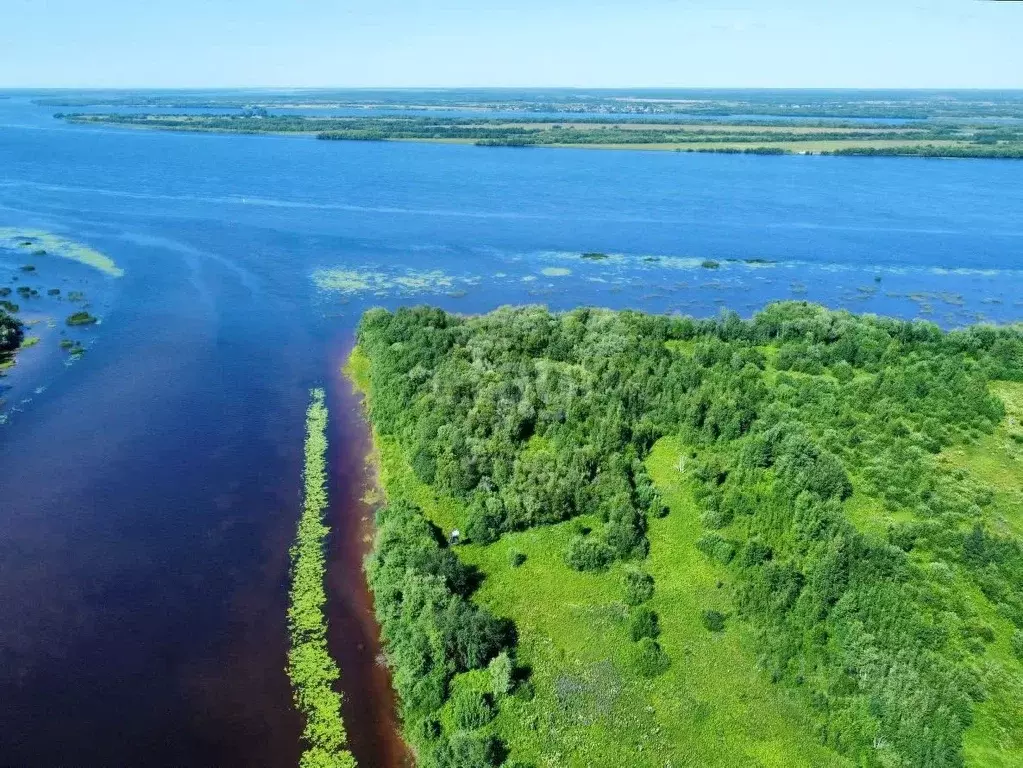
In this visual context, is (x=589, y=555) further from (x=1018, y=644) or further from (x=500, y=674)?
(x=1018, y=644)

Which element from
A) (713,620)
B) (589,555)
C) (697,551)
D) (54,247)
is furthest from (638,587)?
(54,247)

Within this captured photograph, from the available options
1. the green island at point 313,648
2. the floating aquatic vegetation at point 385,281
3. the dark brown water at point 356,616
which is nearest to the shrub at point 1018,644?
the dark brown water at point 356,616

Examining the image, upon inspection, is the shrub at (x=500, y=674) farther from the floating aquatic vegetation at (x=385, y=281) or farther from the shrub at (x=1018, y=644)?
the floating aquatic vegetation at (x=385, y=281)

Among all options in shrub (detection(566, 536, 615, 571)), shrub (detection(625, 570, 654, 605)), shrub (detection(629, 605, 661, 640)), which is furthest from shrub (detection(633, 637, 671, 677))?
shrub (detection(566, 536, 615, 571))

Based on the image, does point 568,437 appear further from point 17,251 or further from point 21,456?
point 17,251

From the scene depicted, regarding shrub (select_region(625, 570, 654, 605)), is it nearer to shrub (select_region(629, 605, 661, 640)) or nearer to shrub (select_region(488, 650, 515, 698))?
shrub (select_region(629, 605, 661, 640))
